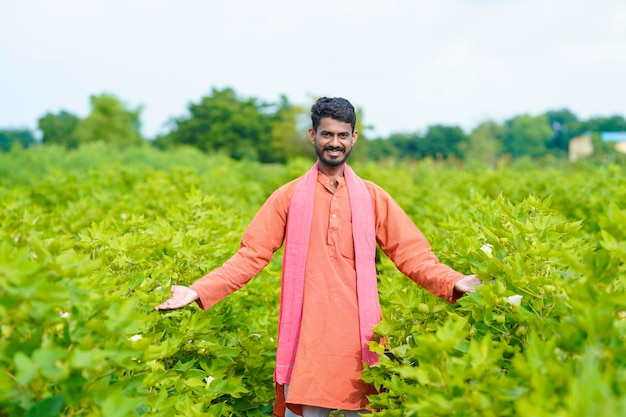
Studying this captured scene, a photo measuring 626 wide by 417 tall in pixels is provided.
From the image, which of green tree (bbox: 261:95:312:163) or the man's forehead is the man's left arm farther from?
green tree (bbox: 261:95:312:163)

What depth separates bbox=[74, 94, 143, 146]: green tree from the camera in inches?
2771

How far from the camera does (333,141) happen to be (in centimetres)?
323

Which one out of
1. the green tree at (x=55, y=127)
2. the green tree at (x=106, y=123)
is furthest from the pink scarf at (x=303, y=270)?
the green tree at (x=55, y=127)

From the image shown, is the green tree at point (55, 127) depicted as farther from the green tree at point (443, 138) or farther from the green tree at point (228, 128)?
the green tree at point (443, 138)

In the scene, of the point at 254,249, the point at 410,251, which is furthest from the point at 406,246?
the point at 254,249

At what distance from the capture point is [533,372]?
1.70 meters

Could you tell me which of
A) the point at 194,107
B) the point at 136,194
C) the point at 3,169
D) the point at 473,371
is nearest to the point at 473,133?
the point at 194,107

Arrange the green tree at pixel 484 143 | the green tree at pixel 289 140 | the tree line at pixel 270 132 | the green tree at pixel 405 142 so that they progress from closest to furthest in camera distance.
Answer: the green tree at pixel 289 140
the tree line at pixel 270 132
the green tree at pixel 484 143
the green tree at pixel 405 142

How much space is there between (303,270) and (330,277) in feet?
0.41

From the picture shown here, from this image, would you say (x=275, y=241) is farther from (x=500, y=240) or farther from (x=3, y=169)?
(x=3, y=169)

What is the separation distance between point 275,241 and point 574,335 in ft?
5.73

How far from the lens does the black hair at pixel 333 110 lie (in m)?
3.20

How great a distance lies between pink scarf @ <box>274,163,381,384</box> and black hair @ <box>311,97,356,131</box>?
1.03ft

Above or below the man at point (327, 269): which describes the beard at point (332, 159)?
above
